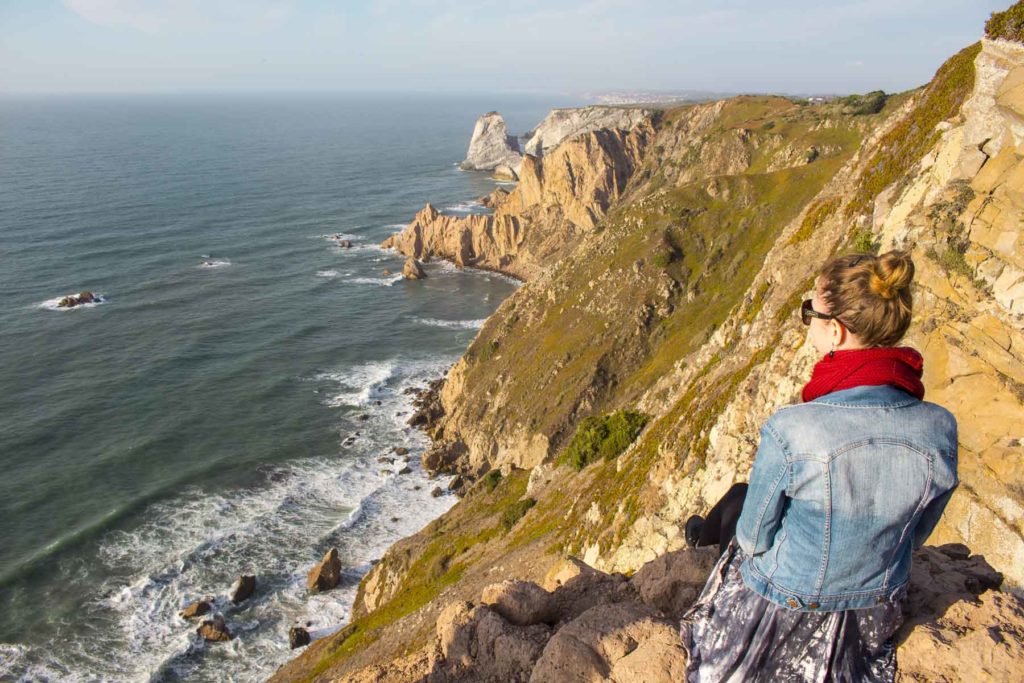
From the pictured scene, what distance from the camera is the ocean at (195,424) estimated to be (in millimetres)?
40281

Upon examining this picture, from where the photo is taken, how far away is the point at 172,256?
10338 cm

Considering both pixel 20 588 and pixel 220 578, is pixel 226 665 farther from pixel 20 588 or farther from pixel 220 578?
pixel 20 588

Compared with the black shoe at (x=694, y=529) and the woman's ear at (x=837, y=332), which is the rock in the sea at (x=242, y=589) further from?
the woman's ear at (x=837, y=332)

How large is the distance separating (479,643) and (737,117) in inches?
4980

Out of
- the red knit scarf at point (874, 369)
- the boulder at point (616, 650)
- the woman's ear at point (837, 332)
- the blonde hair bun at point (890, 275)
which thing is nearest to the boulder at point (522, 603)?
the boulder at point (616, 650)

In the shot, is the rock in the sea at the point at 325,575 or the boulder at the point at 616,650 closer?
the boulder at the point at 616,650

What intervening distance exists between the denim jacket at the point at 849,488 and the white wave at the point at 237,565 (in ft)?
129

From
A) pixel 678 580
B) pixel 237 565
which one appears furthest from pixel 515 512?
pixel 678 580

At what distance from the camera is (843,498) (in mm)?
4492

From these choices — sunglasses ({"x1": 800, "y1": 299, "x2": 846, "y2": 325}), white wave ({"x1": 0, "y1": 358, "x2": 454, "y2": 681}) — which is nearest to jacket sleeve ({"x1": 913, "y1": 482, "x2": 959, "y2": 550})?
sunglasses ({"x1": 800, "y1": 299, "x2": 846, "y2": 325})

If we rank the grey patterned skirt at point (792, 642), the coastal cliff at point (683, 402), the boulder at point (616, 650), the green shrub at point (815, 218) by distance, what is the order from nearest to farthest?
the grey patterned skirt at point (792, 642)
the boulder at point (616, 650)
the coastal cliff at point (683, 402)
the green shrub at point (815, 218)

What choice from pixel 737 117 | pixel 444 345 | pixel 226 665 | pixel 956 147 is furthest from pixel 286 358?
pixel 737 117

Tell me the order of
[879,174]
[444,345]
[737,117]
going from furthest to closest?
1. [737,117]
2. [444,345]
3. [879,174]

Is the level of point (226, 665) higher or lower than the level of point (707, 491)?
lower
